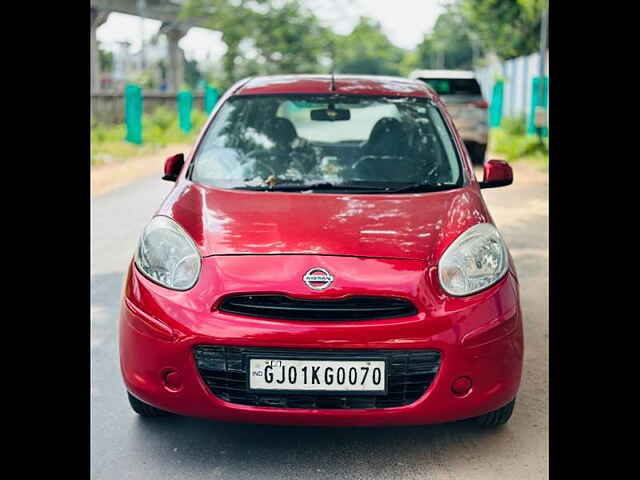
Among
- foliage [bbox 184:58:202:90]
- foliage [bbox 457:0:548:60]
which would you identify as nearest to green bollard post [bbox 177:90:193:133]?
foliage [bbox 457:0:548:60]

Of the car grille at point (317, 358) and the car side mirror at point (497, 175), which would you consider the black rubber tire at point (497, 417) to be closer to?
the car grille at point (317, 358)

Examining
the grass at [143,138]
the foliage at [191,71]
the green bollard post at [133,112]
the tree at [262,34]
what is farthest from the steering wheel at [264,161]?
the foliage at [191,71]

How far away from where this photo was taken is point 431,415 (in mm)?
3582

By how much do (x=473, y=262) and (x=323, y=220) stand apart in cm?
67

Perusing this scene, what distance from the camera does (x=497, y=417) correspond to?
4.02 m

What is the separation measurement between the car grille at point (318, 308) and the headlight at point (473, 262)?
0.77 feet

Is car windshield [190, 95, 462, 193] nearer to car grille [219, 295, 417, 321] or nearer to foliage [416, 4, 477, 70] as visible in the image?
car grille [219, 295, 417, 321]

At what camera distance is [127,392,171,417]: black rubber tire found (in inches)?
162

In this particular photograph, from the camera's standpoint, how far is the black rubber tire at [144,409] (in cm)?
411

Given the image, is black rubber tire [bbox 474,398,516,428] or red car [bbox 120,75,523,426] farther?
black rubber tire [bbox 474,398,516,428]

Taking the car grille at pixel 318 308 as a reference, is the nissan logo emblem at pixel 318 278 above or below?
above

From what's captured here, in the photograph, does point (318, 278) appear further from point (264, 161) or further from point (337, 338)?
point (264, 161)
